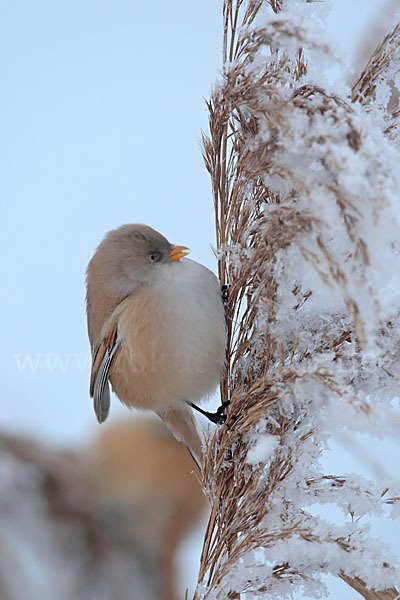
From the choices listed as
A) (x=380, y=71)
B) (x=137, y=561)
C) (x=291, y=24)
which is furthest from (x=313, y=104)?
(x=137, y=561)

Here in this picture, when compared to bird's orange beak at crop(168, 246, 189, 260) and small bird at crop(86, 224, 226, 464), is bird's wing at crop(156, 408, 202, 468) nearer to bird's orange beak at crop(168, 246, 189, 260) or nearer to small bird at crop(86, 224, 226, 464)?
small bird at crop(86, 224, 226, 464)

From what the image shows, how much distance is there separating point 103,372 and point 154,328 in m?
0.22

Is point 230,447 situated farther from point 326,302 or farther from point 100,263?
point 100,263

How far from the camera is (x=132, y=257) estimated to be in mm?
1126


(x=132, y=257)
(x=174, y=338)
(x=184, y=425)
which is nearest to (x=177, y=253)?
(x=132, y=257)

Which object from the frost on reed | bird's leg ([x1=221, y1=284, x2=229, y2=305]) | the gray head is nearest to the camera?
the frost on reed

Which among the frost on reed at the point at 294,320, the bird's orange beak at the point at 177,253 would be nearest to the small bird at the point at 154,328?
the bird's orange beak at the point at 177,253

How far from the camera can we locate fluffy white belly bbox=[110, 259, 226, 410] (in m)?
0.96

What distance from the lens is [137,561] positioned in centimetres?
130

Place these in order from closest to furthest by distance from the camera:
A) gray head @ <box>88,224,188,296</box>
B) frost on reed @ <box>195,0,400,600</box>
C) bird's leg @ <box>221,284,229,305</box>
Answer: frost on reed @ <box>195,0,400,600</box> < bird's leg @ <box>221,284,229,305</box> < gray head @ <box>88,224,188,296</box>

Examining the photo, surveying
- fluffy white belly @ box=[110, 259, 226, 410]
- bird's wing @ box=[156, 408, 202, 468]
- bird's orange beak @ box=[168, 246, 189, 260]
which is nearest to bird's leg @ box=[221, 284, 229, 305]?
fluffy white belly @ box=[110, 259, 226, 410]

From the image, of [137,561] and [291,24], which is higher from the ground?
[291,24]

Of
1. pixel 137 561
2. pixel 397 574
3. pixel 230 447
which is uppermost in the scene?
pixel 230 447

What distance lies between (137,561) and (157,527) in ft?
0.33
